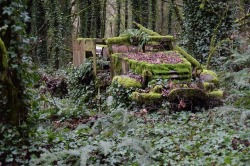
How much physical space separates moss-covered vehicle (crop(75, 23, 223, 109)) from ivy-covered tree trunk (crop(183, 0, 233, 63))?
2983 millimetres

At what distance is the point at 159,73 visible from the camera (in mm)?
10695

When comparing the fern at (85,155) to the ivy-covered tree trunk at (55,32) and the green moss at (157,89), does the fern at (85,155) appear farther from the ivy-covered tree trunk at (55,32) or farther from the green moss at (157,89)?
the ivy-covered tree trunk at (55,32)

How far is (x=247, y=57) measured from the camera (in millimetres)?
7355

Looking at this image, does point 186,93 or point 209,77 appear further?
point 209,77

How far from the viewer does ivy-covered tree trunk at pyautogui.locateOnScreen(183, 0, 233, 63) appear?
15336 millimetres

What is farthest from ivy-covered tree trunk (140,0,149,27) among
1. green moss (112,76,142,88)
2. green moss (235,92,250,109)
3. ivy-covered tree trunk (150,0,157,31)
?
green moss (235,92,250,109)

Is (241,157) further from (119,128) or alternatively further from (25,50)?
(25,50)

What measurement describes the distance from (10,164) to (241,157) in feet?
11.0

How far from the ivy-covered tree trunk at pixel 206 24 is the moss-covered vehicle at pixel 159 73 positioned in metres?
2.98

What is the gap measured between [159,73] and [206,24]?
Result: 611 cm

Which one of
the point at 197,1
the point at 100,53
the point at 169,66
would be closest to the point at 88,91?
the point at 100,53

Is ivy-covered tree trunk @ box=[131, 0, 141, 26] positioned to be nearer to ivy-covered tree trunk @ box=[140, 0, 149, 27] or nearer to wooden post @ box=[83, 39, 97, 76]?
ivy-covered tree trunk @ box=[140, 0, 149, 27]

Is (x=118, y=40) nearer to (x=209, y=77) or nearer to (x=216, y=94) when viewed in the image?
(x=209, y=77)

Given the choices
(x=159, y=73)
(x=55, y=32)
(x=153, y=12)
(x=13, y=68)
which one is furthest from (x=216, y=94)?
(x=55, y=32)
